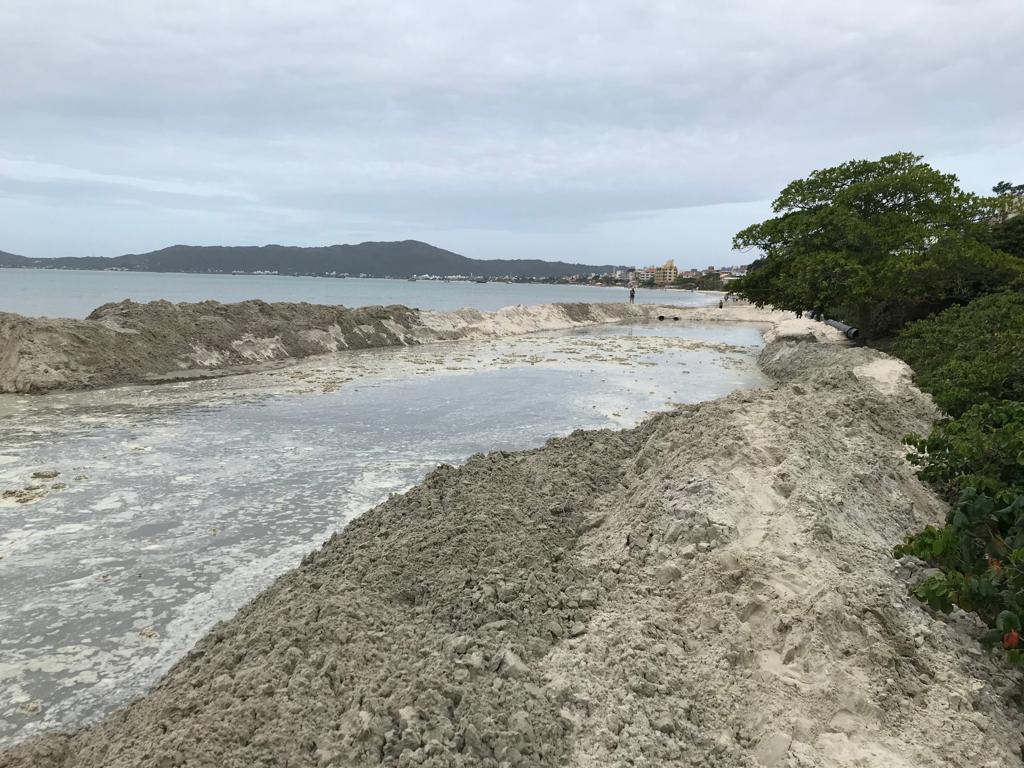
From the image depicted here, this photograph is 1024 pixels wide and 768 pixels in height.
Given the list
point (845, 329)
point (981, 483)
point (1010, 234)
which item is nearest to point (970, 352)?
point (981, 483)

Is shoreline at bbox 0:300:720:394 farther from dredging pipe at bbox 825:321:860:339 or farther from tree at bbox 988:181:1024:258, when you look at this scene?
tree at bbox 988:181:1024:258

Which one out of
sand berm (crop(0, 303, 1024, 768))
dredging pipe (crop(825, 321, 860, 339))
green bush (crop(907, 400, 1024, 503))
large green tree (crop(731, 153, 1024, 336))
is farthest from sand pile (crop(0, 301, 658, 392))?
dredging pipe (crop(825, 321, 860, 339))

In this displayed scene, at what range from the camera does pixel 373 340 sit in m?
24.8

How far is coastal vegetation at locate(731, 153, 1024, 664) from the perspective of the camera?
4.76m

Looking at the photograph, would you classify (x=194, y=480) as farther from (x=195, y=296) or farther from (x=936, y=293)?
(x=195, y=296)

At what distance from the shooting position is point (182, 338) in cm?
1762

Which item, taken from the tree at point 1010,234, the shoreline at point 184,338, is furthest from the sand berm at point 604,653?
the tree at point 1010,234

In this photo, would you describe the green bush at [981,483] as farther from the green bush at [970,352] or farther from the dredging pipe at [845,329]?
the dredging pipe at [845,329]

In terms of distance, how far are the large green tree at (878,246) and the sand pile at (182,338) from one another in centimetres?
1421

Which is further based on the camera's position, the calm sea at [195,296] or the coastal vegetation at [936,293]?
the calm sea at [195,296]

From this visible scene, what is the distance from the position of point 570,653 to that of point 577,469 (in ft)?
10.8

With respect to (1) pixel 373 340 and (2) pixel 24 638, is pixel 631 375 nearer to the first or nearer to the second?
(1) pixel 373 340

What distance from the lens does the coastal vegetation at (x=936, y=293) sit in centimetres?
476

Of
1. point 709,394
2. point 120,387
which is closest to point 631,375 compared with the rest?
point 709,394
